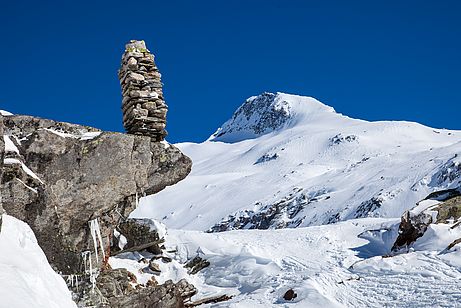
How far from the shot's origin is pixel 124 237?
20109 mm

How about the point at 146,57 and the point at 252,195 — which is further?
the point at 252,195

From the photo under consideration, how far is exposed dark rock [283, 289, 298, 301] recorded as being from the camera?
17478mm

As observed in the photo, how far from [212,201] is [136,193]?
243 ft

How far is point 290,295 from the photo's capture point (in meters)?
17.6

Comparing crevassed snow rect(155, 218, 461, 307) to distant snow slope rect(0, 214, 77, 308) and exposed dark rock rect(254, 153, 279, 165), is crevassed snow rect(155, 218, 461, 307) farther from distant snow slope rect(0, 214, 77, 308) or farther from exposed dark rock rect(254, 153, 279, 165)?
exposed dark rock rect(254, 153, 279, 165)

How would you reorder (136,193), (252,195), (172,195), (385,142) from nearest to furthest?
(136,193)
(252,195)
(172,195)
(385,142)

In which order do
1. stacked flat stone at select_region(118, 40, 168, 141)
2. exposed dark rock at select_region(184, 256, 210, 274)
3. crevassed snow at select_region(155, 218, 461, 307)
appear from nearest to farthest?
stacked flat stone at select_region(118, 40, 168, 141) < crevassed snow at select_region(155, 218, 461, 307) < exposed dark rock at select_region(184, 256, 210, 274)

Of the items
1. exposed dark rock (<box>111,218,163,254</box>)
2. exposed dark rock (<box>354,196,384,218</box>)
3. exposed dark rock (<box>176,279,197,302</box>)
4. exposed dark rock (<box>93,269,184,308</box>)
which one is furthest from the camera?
exposed dark rock (<box>354,196,384,218</box>)

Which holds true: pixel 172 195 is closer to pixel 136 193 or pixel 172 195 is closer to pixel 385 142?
pixel 385 142

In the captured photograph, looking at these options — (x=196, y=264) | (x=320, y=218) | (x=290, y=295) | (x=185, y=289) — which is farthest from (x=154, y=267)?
(x=320, y=218)

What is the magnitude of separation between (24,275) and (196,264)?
45.4 feet

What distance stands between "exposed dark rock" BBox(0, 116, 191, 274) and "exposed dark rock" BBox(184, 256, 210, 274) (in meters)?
7.04

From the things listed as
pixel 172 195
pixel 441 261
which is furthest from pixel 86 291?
pixel 172 195

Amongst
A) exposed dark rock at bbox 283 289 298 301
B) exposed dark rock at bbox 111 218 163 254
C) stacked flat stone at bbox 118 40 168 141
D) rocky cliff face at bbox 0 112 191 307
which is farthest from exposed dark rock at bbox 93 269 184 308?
stacked flat stone at bbox 118 40 168 141
